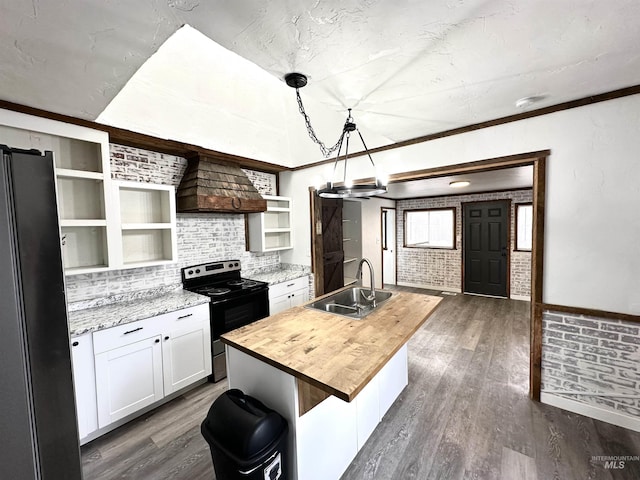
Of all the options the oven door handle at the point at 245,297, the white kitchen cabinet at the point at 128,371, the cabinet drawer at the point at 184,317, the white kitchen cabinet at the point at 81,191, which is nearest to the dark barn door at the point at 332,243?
the oven door handle at the point at 245,297

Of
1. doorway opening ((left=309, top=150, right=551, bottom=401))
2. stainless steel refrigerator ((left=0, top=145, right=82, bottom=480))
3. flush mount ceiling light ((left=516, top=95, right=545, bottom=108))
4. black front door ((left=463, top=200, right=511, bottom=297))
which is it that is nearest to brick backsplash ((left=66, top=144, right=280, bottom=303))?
stainless steel refrigerator ((left=0, top=145, right=82, bottom=480))

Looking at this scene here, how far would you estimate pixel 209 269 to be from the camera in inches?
131

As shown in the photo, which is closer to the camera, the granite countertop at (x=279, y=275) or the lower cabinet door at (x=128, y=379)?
the lower cabinet door at (x=128, y=379)

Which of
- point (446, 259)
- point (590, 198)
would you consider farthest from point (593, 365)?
point (446, 259)

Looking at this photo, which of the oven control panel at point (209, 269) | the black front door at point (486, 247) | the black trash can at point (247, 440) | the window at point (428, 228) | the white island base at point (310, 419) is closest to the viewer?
the black trash can at point (247, 440)

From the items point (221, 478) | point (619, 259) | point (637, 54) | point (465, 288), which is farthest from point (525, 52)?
point (465, 288)

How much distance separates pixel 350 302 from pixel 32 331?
2.26 meters

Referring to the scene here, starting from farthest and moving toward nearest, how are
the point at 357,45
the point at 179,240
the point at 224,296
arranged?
the point at 179,240 < the point at 224,296 < the point at 357,45

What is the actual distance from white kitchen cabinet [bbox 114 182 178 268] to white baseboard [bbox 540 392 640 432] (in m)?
3.70

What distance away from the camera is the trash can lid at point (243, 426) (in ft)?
4.08

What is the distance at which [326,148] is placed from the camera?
329 cm

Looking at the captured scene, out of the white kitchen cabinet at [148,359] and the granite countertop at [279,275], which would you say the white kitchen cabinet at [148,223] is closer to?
the white kitchen cabinet at [148,359]

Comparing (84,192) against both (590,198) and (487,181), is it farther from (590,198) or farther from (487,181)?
(487,181)

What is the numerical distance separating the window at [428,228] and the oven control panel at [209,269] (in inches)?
190
